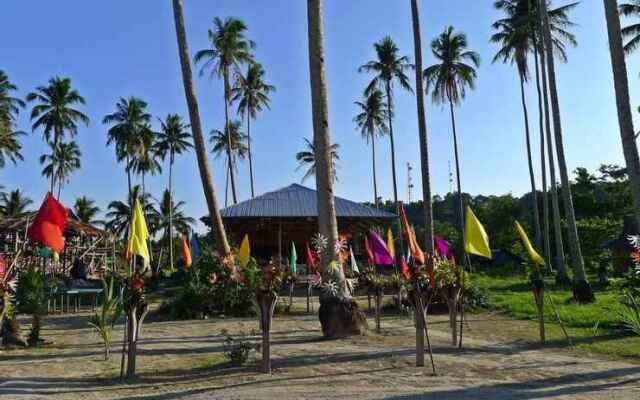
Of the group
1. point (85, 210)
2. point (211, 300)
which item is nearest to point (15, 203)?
point (85, 210)

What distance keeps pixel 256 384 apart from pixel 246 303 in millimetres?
9500

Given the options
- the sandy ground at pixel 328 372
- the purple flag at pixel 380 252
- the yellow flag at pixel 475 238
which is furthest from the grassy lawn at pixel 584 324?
the purple flag at pixel 380 252

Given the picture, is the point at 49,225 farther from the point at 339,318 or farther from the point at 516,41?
the point at 516,41

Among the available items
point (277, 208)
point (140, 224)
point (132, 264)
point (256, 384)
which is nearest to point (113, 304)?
point (132, 264)

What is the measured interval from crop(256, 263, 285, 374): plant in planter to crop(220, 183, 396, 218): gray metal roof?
1720cm

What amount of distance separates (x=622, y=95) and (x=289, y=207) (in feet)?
63.4

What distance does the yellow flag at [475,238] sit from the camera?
8.16m

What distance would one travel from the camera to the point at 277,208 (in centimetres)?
2619

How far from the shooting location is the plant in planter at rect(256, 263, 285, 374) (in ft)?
22.0

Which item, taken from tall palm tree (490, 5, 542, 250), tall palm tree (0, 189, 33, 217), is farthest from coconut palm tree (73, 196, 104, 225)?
tall palm tree (490, 5, 542, 250)

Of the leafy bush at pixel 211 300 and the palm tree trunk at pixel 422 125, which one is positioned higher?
the palm tree trunk at pixel 422 125

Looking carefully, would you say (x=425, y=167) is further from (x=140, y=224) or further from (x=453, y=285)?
(x=140, y=224)

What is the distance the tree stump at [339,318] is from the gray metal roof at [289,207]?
46.5ft

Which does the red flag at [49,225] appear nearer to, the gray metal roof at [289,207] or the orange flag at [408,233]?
the orange flag at [408,233]
